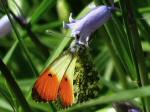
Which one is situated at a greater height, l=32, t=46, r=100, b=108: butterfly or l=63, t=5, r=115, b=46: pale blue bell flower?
A: l=63, t=5, r=115, b=46: pale blue bell flower

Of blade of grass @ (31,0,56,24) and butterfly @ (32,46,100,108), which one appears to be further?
blade of grass @ (31,0,56,24)

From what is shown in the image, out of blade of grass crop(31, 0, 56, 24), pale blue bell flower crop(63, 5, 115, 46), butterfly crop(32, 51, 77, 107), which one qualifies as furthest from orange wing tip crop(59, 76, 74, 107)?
blade of grass crop(31, 0, 56, 24)

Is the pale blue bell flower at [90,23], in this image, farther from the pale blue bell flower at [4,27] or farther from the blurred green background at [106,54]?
the pale blue bell flower at [4,27]

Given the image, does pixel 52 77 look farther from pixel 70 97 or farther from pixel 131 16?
pixel 131 16

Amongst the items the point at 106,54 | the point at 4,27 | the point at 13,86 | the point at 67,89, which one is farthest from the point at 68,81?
the point at 106,54

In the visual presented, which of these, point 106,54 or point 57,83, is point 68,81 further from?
point 106,54

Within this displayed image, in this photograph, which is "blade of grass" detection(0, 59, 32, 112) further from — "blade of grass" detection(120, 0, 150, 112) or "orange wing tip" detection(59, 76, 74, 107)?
"blade of grass" detection(120, 0, 150, 112)

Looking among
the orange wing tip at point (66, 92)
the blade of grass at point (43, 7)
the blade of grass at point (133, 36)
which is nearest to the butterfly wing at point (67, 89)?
the orange wing tip at point (66, 92)
